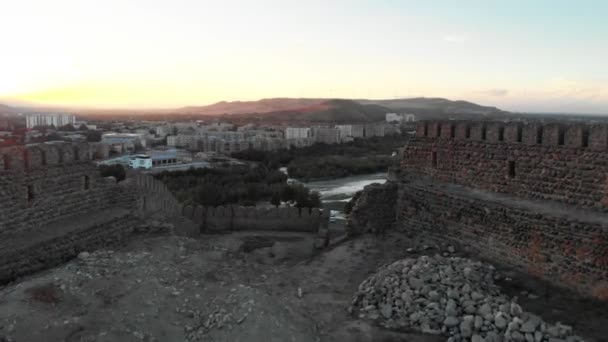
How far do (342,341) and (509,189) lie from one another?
4.57m

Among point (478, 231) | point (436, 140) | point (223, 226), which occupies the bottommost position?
point (223, 226)

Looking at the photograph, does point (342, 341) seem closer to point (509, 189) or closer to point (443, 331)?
point (443, 331)

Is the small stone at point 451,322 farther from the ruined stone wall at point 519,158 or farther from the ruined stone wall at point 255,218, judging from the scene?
the ruined stone wall at point 255,218

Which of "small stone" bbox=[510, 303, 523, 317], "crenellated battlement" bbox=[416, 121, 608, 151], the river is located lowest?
the river

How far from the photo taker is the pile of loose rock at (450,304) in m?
5.65

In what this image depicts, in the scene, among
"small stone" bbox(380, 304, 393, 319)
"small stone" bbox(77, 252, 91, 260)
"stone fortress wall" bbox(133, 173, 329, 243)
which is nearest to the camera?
"small stone" bbox(380, 304, 393, 319)

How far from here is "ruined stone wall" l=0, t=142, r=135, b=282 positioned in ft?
24.6

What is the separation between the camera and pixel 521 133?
882 cm

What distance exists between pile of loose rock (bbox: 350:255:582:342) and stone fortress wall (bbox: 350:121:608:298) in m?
0.87

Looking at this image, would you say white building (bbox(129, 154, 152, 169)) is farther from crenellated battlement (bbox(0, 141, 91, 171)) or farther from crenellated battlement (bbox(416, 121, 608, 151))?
crenellated battlement (bbox(416, 121, 608, 151))

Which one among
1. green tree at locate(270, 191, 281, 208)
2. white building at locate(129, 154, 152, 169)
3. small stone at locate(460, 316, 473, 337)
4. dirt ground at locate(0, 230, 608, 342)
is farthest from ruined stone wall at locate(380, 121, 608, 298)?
white building at locate(129, 154, 152, 169)

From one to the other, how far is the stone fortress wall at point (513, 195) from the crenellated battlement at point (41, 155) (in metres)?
5.42

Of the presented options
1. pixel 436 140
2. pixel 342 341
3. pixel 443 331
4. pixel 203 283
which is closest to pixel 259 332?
pixel 342 341

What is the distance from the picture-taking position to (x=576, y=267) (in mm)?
7223
